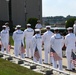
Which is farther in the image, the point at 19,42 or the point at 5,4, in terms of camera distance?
the point at 5,4

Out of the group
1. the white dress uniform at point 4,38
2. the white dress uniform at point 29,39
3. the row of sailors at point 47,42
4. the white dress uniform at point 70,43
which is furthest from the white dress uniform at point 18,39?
the white dress uniform at point 70,43

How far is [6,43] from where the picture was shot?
2023 cm

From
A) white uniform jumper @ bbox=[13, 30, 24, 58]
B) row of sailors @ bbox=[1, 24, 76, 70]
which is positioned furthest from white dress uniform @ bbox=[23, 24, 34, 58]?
white uniform jumper @ bbox=[13, 30, 24, 58]

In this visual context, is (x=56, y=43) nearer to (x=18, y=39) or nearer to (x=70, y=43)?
(x=70, y=43)

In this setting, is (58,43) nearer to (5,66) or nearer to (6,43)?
(5,66)

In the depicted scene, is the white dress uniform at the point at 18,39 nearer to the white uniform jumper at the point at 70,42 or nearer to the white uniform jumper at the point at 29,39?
the white uniform jumper at the point at 29,39

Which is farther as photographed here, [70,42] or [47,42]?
[47,42]

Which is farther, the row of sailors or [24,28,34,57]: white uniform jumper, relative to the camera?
[24,28,34,57]: white uniform jumper

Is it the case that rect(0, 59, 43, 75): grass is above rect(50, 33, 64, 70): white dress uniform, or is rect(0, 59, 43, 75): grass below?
below

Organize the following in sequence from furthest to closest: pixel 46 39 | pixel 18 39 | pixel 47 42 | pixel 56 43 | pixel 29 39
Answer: pixel 29 39
pixel 18 39
pixel 47 42
pixel 46 39
pixel 56 43

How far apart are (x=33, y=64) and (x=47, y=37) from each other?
7.70 feet

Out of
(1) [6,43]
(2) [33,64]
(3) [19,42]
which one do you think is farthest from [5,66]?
(1) [6,43]

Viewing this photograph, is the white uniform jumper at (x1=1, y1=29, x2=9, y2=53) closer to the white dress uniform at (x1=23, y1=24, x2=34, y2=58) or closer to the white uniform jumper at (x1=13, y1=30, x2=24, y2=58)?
the white uniform jumper at (x1=13, y1=30, x2=24, y2=58)

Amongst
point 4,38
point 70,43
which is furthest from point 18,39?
point 70,43
